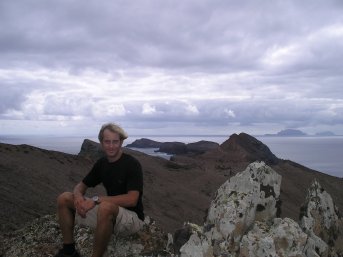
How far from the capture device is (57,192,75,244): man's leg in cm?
732

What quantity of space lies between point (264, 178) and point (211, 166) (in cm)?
3140

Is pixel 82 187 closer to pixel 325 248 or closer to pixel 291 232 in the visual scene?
pixel 291 232

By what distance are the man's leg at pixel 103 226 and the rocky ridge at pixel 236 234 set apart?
865 millimetres

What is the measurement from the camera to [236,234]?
7422 millimetres

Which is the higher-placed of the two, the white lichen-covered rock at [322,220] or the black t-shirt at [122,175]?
the black t-shirt at [122,175]

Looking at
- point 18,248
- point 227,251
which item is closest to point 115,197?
point 227,251

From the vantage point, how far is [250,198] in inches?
312

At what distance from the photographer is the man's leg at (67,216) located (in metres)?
7.32

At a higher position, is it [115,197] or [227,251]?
[115,197]

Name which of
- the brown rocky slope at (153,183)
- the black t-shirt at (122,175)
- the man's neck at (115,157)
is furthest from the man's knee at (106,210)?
the brown rocky slope at (153,183)

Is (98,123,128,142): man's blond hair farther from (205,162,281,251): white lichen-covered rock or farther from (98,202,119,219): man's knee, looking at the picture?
(205,162,281,251): white lichen-covered rock

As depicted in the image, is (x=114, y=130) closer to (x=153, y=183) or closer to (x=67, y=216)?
(x=67, y=216)

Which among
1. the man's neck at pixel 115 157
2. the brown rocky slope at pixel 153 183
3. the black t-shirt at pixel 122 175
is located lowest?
the brown rocky slope at pixel 153 183

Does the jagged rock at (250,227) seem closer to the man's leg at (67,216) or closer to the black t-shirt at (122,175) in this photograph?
the black t-shirt at (122,175)
